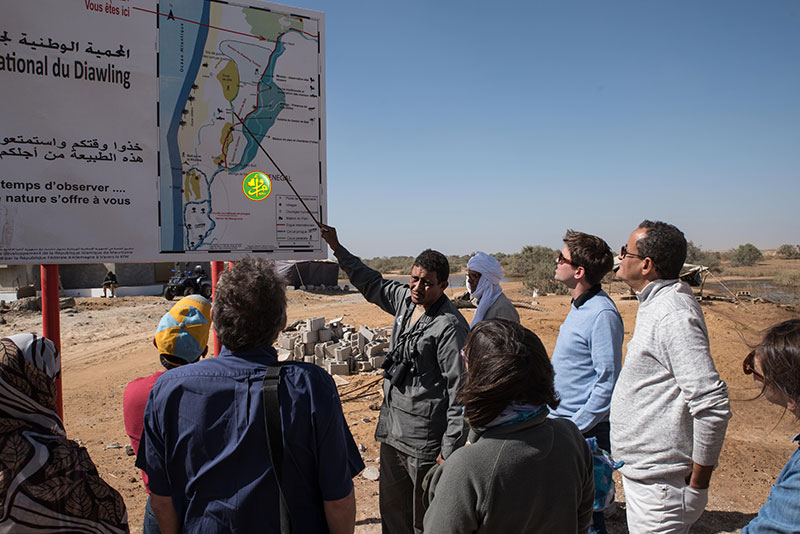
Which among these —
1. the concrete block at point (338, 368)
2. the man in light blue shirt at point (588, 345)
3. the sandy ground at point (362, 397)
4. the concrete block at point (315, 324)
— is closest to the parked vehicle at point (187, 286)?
the sandy ground at point (362, 397)

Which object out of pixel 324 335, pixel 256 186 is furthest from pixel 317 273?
pixel 256 186

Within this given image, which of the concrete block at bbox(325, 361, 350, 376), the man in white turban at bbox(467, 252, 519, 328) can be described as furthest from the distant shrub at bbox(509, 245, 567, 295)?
the man in white turban at bbox(467, 252, 519, 328)

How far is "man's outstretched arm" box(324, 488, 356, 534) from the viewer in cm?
164

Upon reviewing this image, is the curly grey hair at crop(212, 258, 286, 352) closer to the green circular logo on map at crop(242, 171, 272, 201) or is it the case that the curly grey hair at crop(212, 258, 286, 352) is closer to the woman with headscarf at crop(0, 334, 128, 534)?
the woman with headscarf at crop(0, 334, 128, 534)

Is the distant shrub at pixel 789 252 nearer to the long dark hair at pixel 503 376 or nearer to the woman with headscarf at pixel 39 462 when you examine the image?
the long dark hair at pixel 503 376

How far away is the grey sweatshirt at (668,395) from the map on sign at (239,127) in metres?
2.15

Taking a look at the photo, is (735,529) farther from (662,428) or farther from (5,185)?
(5,185)

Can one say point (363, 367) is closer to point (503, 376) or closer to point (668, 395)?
point (668, 395)

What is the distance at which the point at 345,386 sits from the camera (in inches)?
317

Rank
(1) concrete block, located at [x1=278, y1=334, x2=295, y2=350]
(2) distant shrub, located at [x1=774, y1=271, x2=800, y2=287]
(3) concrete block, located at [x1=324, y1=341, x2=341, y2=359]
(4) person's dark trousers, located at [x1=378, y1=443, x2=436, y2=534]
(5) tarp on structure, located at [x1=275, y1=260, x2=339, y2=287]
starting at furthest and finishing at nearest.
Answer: (5) tarp on structure, located at [x1=275, y1=260, x2=339, y2=287] → (2) distant shrub, located at [x1=774, y1=271, x2=800, y2=287] → (1) concrete block, located at [x1=278, y1=334, x2=295, y2=350] → (3) concrete block, located at [x1=324, y1=341, x2=341, y2=359] → (4) person's dark trousers, located at [x1=378, y1=443, x2=436, y2=534]

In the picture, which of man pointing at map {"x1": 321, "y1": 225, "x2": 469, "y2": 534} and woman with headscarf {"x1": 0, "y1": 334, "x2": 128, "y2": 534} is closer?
woman with headscarf {"x1": 0, "y1": 334, "x2": 128, "y2": 534}

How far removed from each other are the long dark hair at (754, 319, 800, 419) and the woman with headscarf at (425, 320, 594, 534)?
649 mm

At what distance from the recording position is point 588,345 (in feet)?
9.26

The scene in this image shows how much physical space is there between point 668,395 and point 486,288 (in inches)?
66.9
